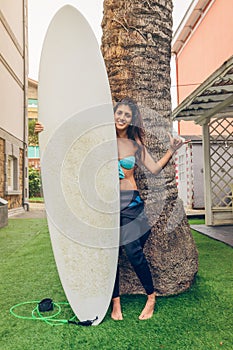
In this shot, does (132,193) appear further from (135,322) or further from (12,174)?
(12,174)

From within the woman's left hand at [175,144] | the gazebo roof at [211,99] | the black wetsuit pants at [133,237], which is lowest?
the black wetsuit pants at [133,237]

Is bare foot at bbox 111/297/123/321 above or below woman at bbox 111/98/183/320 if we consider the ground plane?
below

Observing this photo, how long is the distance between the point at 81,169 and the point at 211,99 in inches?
163

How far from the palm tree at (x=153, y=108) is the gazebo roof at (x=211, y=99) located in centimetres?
159

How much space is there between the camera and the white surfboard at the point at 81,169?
2184mm

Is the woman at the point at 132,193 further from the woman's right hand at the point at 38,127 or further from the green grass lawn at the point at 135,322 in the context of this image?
the woman's right hand at the point at 38,127

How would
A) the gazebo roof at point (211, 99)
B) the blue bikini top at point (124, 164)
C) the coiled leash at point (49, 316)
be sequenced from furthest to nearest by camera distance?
the gazebo roof at point (211, 99)
the blue bikini top at point (124, 164)
the coiled leash at point (49, 316)

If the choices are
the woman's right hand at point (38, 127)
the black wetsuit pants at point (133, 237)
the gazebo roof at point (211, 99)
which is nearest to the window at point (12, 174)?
the gazebo roof at point (211, 99)

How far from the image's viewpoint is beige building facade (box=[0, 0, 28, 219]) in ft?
30.5

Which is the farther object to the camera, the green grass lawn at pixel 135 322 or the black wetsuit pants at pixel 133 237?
the black wetsuit pants at pixel 133 237

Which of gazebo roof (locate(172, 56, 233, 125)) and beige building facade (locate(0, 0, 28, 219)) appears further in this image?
beige building facade (locate(0, 0, 28, 219))

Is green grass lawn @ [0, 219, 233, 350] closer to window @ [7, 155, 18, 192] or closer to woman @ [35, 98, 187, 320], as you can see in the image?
woman @ [35, 98, 187, 320]

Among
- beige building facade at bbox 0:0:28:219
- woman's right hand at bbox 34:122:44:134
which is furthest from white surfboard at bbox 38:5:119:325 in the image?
beige building facade at bbox 0:0:28:219

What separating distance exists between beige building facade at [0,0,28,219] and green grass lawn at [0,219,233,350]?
6417 millimetres
